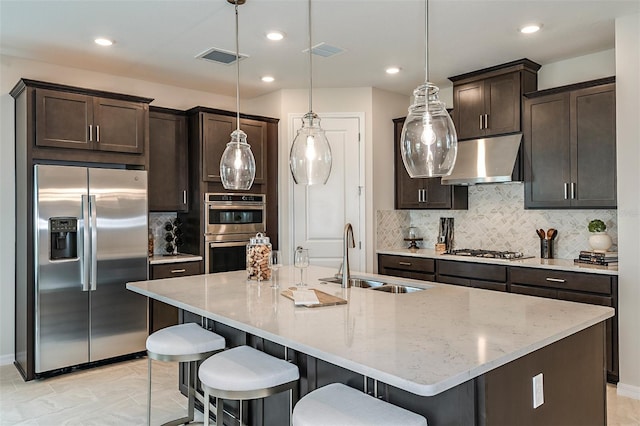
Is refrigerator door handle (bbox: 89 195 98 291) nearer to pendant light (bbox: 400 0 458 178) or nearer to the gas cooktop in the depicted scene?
pendant light (bbox: 400 0 458 178)

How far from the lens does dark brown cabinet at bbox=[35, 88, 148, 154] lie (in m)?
3.89

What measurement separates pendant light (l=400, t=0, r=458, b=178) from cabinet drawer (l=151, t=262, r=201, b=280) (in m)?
3.26

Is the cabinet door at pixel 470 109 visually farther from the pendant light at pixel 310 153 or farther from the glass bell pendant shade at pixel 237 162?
the glass bell pendant shade at pixel 237 162

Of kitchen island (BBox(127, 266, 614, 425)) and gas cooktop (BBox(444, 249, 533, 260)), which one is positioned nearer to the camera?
kitchen island (BBox(127, 266, 614, 425))

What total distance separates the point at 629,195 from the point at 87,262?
14.2ft

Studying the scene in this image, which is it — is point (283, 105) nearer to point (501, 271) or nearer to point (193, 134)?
→ point (193, 134)

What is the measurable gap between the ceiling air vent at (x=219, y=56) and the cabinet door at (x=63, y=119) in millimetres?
1080

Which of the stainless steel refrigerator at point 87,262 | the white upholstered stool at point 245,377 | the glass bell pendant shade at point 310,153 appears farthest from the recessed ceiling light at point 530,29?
the stainless steel refrigerator at point 87,262

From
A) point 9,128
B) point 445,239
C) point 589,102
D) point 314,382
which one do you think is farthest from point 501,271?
point 9,128

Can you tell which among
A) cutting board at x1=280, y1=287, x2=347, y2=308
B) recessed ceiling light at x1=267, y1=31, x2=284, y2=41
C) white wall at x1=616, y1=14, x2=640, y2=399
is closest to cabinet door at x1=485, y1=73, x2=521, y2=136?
white wall at x1=616, y1=14, x2=640, y2=399

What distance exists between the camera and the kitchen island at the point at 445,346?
1536 millimetres

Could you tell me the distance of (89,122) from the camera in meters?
4.11

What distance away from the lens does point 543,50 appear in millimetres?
4117

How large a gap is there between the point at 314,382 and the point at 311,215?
125 inches
